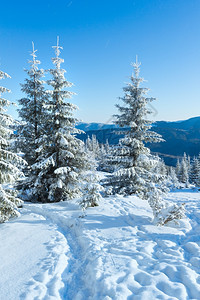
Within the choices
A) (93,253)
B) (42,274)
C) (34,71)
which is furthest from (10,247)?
(34,71)

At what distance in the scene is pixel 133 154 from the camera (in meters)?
13.9

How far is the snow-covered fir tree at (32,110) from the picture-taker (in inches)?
525

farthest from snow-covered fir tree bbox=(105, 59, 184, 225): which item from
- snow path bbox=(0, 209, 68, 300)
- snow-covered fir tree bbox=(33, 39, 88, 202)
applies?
snow path bbox=(0, 209, 68, 300)

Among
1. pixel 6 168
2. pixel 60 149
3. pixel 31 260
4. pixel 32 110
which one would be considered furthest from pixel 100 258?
pixel 32 110

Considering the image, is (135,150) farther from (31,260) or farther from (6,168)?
(31,260)

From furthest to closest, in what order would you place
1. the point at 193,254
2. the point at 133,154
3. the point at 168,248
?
the point at 133,154
the point at 168,248
the point at 193,254

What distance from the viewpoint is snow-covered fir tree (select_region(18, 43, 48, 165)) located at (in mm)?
13344

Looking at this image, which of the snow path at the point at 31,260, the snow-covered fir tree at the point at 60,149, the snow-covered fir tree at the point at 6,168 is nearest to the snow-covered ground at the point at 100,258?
the snow path at the point at 31,260

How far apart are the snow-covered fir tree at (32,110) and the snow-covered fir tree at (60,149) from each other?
0.91m

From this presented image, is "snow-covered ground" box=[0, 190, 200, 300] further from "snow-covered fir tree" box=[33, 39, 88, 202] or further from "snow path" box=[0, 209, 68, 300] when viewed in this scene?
"snow-covered fir tree" box=[33, 39, 88, 202]

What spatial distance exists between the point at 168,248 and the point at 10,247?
541cm

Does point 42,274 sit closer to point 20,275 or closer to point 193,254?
point 20,275

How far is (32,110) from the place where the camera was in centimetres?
1365

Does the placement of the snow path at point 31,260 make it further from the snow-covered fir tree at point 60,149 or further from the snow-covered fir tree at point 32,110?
the snow-covered fir tree at point 32,110
